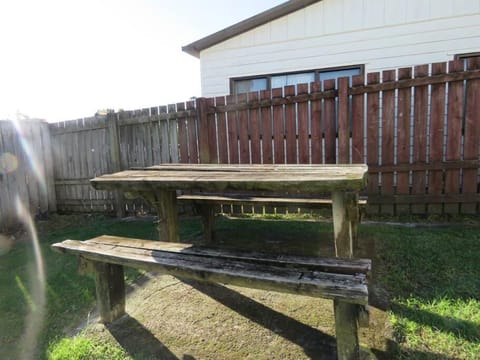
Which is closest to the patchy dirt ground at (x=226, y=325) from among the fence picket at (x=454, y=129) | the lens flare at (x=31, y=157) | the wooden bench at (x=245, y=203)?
the wooden bench at (x=245, y=203)

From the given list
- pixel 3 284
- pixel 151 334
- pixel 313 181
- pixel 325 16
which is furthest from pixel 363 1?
pixel 3 284

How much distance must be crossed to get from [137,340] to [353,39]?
5.69m

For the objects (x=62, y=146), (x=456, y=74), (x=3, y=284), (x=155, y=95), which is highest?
(x=155, y=95)

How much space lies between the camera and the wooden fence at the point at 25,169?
16.5 ft

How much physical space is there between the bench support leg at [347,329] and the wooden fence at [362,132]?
9.42ft

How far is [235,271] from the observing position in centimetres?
153

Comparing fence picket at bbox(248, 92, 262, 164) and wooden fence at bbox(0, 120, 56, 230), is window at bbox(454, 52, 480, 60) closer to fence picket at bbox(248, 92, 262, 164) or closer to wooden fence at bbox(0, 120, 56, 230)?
fence picket at bbox(248, 92, 262, 164)

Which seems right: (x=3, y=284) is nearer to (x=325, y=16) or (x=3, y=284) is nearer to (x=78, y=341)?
(x=78, y=341)

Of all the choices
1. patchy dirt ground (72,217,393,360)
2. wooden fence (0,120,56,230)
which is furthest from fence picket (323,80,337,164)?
wooden fence (0,120,56,230)

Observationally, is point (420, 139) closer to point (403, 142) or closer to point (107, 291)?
point (403, 142)

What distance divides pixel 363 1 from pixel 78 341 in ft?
20.8

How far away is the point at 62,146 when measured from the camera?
228 inches

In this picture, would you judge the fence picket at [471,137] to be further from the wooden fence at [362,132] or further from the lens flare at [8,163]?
the lens flare at [8,163]

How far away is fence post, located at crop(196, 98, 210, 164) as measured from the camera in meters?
4.60
